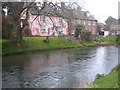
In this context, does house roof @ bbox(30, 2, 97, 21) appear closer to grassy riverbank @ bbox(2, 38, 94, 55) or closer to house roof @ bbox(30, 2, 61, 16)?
house roof @ bbox(30, 2, 61, 16)

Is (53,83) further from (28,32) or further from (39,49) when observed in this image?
(28,32)

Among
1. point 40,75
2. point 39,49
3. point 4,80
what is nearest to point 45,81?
point 40,75

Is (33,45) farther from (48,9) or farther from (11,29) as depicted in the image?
(48,9)

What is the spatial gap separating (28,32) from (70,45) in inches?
360

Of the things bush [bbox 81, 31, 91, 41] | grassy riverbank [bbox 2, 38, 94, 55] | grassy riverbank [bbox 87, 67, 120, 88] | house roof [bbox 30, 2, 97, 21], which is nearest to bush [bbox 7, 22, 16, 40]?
grassy riverbank [bbox 2, 38, 94, 55]

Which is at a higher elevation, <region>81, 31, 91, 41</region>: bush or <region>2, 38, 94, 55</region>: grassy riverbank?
<region>81, 31, 91, 41</region>: bush

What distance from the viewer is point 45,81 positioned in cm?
1190

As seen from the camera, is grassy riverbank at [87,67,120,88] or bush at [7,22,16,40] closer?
grassy riverbank at [87,67,120,88]

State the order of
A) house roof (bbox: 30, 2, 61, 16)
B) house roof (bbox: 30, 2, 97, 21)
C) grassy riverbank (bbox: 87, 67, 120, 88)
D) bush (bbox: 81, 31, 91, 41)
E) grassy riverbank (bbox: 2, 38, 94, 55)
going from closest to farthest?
grassy riverbank (bbox: 87, 67, 120, 88) → house roof (bbox: 30, 2, 97, 21) → house roof (bbox: 30, 2, 61, 16) → grassy riverbank (bbox: 2, 38, 94, 55) → bush (bbox: 81, 31, 91, 41)

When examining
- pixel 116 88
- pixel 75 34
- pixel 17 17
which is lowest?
pixel 116 88

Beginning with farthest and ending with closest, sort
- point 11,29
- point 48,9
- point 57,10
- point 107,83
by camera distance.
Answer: point 48,9
point 11,29
point 57,10
point 107,83

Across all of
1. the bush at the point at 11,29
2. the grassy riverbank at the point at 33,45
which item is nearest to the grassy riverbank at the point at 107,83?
the grassy riverbank at the point at 33,45

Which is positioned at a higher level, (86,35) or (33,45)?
(86,35)

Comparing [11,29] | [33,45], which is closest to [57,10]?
[11,29]
